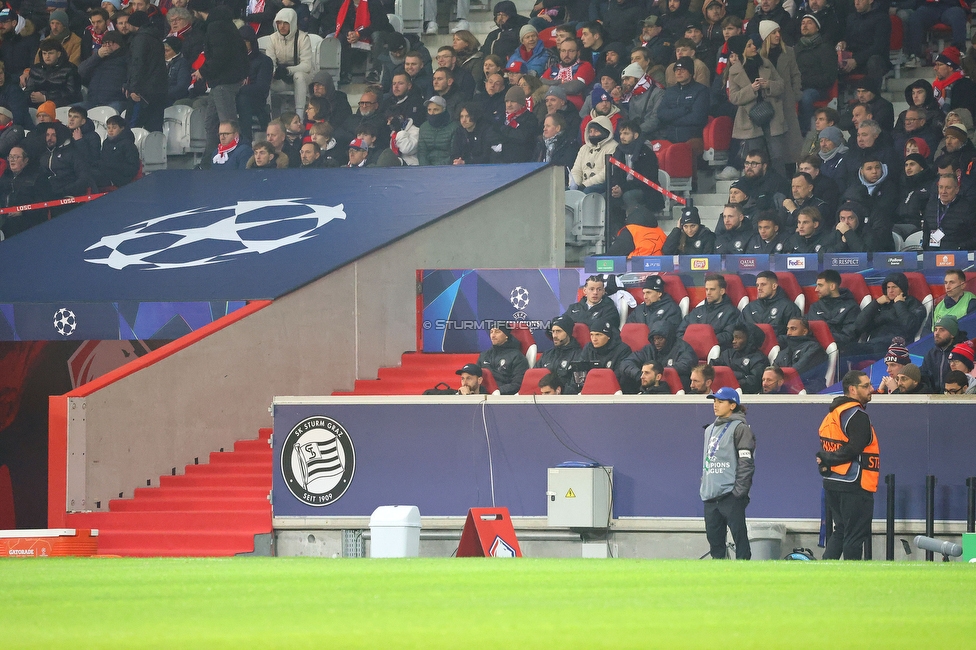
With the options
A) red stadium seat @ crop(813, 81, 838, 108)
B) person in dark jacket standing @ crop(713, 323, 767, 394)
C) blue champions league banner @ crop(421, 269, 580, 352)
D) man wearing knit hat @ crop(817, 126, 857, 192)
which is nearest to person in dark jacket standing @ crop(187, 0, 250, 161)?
blue champions league banner @ crop(421, 269, 580, 352)

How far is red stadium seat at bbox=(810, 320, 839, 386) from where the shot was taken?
46.8 feet

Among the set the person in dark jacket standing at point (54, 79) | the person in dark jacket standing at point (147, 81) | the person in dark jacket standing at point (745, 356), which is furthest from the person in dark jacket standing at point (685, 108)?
the person in dark jacket standing at point (54, 79)

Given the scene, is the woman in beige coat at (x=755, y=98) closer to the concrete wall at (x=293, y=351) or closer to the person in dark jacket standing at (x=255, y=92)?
the concrete wall at (x=293, y=351)

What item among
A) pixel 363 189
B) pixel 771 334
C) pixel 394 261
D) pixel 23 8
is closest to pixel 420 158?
pixel 363 189

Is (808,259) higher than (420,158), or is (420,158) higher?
(420,158)

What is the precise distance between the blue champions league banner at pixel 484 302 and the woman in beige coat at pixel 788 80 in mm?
3667

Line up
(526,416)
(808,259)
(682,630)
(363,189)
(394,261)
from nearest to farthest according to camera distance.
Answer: (682,630)
(526,416)
(808,259)
(394,261)
(363,189)

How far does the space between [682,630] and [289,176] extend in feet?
48.2

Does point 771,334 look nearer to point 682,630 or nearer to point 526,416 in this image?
point 526,416

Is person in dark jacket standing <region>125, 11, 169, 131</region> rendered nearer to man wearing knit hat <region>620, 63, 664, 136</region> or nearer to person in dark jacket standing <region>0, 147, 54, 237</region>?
person in dark jacket standing <region>0, 147, 54, 237</region>

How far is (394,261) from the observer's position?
16688 millimetres

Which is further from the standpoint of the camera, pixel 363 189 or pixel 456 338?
pixel 363 189

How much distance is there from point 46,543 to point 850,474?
21.0 ft

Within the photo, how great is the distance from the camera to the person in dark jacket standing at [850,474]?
10.2 metres
